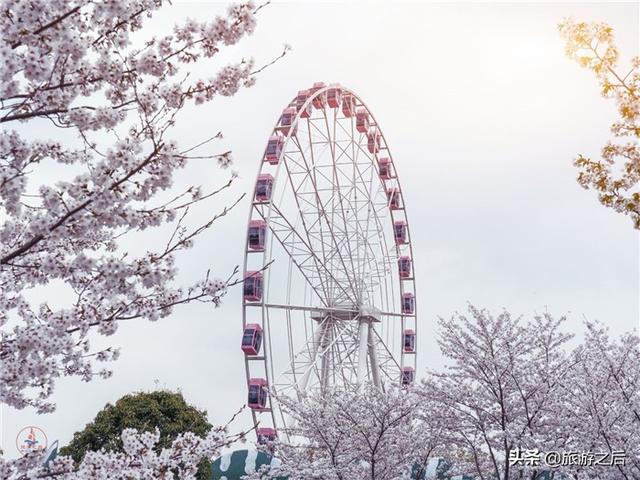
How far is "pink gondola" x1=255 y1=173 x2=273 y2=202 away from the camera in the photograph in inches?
949

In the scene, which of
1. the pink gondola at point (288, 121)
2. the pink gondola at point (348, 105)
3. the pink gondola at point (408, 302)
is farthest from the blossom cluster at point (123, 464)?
the pink gondola at point (408, 302)

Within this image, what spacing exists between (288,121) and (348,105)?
530cm

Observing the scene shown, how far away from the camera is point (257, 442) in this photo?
733 inches

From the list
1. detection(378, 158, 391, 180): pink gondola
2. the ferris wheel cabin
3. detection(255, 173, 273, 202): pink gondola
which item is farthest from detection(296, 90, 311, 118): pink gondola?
detection(378, 158, 391, 180): pink gondola

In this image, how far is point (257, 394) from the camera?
2314 cm

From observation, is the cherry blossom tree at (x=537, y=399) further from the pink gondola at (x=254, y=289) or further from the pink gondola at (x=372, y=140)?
the pink gondola at (x=372, y=140)

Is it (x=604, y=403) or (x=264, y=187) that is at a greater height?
(x=264, y=187)

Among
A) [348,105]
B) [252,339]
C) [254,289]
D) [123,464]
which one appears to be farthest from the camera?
[348,105]

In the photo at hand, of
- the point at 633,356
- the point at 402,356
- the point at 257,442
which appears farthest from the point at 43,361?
the point at 402,356

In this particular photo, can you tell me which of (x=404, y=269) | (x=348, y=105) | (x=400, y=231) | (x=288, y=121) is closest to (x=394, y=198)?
(x=400, y=231)

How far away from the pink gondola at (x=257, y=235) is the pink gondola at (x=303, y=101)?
5.18m

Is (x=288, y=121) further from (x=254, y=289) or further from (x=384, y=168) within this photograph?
(x=384, y=168)

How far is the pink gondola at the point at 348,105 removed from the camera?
3036 cm

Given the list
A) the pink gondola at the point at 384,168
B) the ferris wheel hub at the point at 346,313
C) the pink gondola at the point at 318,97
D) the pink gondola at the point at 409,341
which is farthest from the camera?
the pink gondola at the point at 409,341
